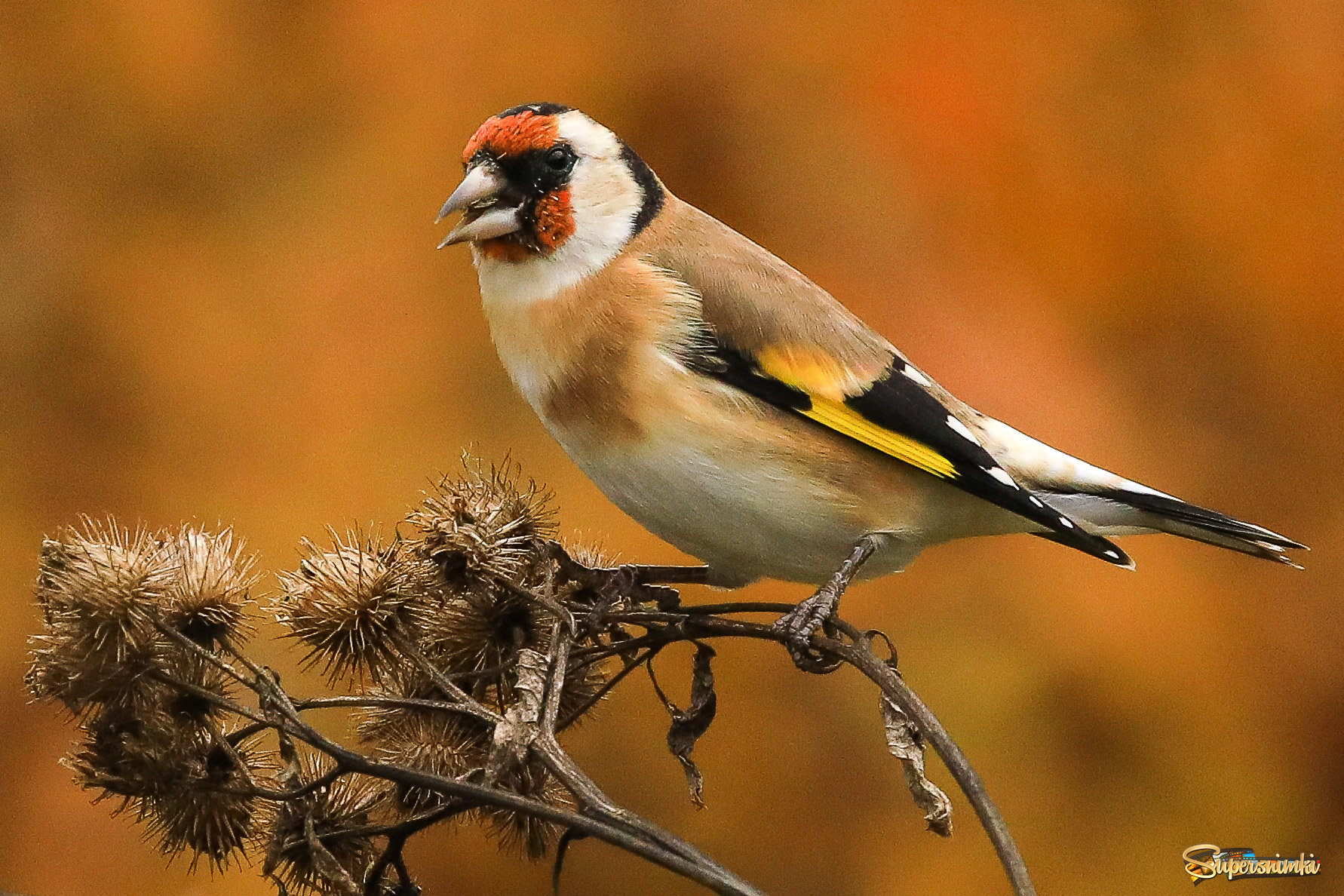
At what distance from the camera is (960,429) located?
47.8 inches

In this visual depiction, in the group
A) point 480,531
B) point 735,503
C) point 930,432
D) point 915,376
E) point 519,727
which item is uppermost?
point 915,376

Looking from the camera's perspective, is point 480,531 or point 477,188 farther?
point 477,188

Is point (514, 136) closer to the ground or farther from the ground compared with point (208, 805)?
farther from the ground

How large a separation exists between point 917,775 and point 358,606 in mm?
402

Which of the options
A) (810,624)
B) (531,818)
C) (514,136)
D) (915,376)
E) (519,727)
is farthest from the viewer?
(915,376)

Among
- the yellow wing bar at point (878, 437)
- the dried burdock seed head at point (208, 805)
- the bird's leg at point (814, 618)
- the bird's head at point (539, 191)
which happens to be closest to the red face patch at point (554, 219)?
the bird's head at point (539, 191)

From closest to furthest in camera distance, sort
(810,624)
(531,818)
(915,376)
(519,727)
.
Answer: (519,727), (531,818), (810,624), (915,376)

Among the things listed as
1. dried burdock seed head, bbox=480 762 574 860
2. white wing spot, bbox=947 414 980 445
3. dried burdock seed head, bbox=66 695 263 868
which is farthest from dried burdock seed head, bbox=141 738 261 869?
white wing spot, bbox=947 414 980 445

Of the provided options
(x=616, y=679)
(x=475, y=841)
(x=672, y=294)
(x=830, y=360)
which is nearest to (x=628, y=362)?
(x=672, y=294)

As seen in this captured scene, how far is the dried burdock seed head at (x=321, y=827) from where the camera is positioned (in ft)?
2.73

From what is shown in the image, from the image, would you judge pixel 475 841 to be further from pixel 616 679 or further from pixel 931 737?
pixel 931 737

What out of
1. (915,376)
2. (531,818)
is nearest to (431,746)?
(531,818)

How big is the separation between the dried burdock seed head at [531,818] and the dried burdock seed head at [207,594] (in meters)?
0.22

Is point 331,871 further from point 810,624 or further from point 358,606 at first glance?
point 810,624
